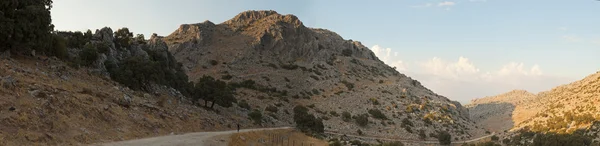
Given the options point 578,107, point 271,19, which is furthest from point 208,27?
point 578,107

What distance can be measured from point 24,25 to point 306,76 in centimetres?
6950

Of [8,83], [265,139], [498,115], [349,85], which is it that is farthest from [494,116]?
[8,83]

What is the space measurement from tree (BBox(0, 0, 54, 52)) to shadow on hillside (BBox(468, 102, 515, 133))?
89767 mm

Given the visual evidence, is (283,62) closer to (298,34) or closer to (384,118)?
(298,34)

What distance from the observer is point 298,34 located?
116562 millimetres

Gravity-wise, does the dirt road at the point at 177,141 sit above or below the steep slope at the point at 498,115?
below

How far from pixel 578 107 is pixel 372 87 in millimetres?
44398

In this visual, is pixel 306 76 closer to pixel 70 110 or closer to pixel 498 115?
pixel 498 115

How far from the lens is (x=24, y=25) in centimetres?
3597

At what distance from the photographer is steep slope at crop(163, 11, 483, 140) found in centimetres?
7712

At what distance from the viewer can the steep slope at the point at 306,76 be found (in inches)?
3036

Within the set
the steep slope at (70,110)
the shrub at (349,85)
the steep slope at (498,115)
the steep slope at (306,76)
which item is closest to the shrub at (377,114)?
the steep slope at (306,76)

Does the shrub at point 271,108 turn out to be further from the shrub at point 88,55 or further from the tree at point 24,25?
the tree at point 24,25

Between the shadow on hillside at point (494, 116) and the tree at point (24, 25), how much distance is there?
8977cm
